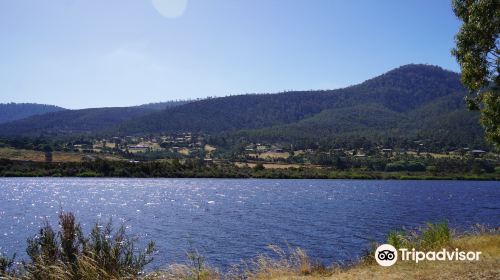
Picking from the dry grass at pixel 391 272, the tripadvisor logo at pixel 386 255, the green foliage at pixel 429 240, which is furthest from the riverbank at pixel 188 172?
the dry grass at pixel 391 272

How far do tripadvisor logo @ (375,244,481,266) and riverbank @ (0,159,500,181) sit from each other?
157865 millimetres

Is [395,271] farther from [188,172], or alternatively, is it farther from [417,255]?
[188,172]

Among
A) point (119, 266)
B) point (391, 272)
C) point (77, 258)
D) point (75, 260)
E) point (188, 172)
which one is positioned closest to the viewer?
point (77, 258)

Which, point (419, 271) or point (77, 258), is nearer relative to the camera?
point (77, 258)

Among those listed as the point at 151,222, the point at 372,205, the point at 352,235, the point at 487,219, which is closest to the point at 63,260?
the point at 352,235

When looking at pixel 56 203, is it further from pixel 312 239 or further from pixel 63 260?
pixel 63 260

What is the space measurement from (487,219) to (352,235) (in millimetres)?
27344

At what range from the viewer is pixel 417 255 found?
19.9 m

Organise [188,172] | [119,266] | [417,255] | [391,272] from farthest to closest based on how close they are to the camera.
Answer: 1. [188,172]
2. [417,255]
3. [391,272]
4. [119,266]

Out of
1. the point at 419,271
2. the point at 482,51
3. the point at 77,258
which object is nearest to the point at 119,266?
the point at 77,258

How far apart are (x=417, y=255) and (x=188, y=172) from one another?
163 m

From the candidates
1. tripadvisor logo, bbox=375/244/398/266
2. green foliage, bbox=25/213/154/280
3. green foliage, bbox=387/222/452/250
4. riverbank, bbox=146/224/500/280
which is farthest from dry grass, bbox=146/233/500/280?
green foliage, bbox=387/222/452/250

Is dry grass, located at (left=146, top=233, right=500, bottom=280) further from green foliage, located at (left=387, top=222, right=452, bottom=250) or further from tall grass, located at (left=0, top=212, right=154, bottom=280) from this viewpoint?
green foliage, located at (left=387, top=222, right=452, bottom=250)

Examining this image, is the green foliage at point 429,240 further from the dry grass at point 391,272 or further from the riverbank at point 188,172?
the riverbank at point 188,172
